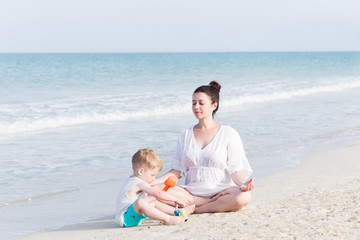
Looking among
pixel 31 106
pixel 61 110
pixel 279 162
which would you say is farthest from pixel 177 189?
pixel 31 106

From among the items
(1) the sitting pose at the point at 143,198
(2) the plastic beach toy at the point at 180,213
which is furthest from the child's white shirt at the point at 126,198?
(2) the plastic beach toy at the point at 180,213

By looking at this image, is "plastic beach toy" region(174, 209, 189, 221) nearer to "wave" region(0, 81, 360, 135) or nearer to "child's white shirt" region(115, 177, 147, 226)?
"child's white shirt" region(115, 177, 147, 226)

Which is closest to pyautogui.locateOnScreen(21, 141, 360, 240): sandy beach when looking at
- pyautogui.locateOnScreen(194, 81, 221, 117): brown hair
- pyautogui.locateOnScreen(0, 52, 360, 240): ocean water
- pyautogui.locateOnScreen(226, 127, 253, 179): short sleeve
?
pyautogui.locateOnScreen(226, 127, 253, 179): short sleeve

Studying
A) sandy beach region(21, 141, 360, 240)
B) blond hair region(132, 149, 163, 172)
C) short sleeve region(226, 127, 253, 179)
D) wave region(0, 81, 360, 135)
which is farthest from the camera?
wave region(0, 81, 360, 135)

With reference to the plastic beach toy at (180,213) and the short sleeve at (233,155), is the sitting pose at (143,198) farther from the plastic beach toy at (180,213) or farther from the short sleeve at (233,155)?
the short sleeve at (233,155)

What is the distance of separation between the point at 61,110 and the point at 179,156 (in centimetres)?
1164

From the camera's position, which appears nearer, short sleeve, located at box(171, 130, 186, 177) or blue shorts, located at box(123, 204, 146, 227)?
blue shorts, located at box(123, 204, 146, 227)

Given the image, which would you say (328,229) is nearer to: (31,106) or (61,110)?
(61,110)

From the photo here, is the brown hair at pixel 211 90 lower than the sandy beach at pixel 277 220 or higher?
higher

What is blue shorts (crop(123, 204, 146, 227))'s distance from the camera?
4956 mm

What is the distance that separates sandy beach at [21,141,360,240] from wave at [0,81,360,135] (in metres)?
8.17

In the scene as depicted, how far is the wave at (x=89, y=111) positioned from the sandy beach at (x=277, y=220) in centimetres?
817

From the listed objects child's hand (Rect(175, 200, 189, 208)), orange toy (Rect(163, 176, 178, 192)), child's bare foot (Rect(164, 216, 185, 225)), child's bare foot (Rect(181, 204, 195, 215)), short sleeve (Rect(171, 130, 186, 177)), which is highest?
short sleeve (Rect(171, 130, 186, 177))

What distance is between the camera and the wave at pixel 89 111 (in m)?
13.6
